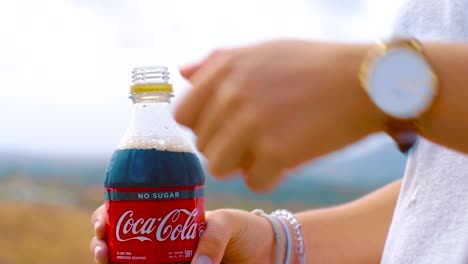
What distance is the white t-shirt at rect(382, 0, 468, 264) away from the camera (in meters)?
0.86

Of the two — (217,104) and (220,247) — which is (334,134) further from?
(220,247)

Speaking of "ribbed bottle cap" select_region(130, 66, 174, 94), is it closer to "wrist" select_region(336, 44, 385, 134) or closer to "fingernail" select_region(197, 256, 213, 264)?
"fingernail" select_region(197, 256, 213, 264)

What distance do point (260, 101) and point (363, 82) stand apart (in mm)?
80

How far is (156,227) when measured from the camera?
83 centimetres

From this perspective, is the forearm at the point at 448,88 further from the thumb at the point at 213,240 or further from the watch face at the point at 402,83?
the thumb at the point at 213,240

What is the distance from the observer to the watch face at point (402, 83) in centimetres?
50

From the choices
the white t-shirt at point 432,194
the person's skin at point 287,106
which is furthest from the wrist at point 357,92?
the white t-shirt at point 432,194

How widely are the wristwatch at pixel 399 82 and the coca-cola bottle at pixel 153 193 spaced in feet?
1.27

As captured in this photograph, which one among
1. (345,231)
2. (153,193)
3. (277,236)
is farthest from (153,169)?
(345,231)

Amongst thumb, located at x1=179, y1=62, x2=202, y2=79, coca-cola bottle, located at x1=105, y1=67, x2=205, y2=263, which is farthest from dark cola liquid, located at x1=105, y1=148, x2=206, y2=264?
thumb, located at x1=179, y1=62, x2=202, y2=79

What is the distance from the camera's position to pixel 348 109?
496 mm

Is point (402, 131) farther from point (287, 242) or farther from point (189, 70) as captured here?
point (287, 242)

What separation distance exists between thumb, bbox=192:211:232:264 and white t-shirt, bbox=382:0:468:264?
9.1 inches

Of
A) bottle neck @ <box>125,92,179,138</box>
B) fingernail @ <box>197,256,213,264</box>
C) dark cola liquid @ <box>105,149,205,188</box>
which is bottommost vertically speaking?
fingernail @ <box>197,256,213,264</box>
